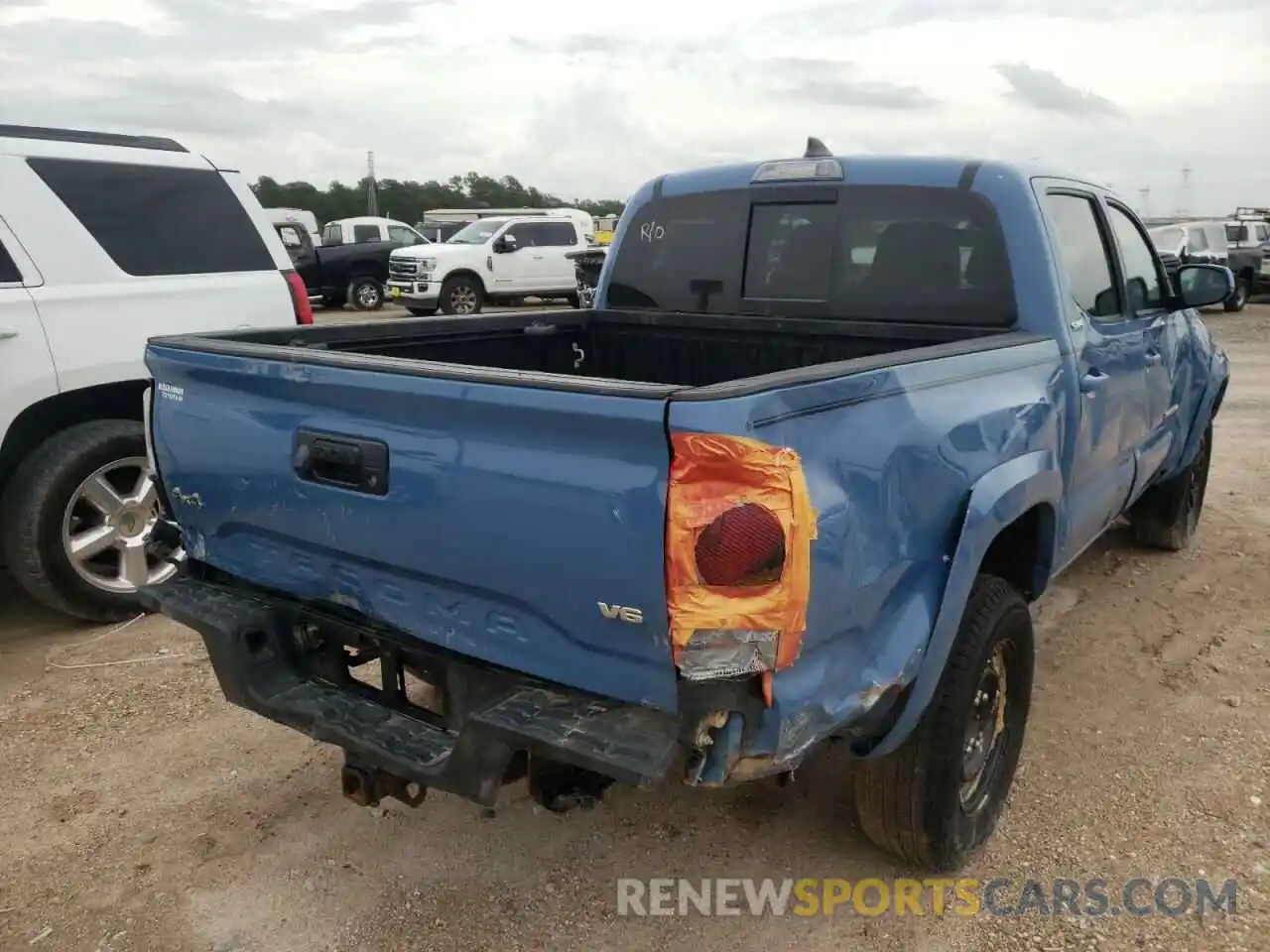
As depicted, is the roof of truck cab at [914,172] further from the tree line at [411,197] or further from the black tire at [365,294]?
the tree line at [411,197]

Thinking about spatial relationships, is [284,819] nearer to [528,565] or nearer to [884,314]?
[528,565]

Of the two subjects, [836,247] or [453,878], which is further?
[836,247]

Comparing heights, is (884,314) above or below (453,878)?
above

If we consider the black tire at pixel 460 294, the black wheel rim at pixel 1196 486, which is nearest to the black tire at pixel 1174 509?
the black wheel rim at pixel 1196 486

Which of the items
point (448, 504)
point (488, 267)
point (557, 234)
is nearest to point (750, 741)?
point (448, 504)

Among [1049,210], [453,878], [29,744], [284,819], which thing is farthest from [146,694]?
[1049,210]

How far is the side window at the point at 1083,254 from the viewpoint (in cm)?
360

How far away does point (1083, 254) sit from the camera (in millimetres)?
3797

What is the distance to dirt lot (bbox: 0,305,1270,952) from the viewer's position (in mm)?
2721

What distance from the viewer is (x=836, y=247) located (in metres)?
3.79

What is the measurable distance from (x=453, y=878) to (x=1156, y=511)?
14.3ft

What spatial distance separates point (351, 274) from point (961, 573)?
19.6m

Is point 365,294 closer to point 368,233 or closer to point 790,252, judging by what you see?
point 368,233

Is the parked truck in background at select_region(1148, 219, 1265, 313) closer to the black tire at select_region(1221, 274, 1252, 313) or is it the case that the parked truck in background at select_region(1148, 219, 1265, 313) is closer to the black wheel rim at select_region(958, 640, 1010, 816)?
the black tire at select_region(1221, 274, 1252, 313)
